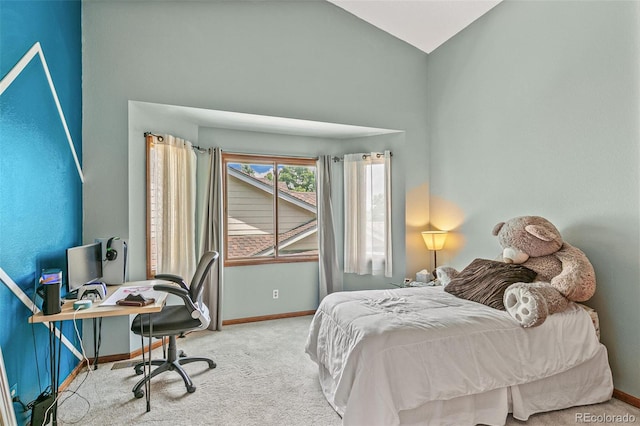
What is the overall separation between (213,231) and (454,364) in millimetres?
2836

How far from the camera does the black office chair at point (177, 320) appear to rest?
246cm

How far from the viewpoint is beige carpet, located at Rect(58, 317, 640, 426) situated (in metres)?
2.18

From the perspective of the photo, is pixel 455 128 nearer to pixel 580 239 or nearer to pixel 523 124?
pixel 523 124

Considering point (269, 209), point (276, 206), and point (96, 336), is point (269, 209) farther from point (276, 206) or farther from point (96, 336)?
point (96, 336)

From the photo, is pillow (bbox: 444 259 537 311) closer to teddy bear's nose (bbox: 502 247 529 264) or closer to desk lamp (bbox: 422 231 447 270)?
teddy bear's nose (bbox: 502 247 529 264)

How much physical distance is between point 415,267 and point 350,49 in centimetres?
268

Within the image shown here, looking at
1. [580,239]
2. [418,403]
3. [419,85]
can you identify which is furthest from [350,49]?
[418,403]

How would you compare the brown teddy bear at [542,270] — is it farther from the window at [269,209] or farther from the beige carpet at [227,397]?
the window at [269,209]

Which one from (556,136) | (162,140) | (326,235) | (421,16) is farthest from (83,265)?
(421,16)

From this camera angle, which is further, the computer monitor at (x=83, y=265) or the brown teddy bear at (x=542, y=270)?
the computer monitor at (x=83, y=265)

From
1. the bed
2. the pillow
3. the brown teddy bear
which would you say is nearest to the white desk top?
the bed

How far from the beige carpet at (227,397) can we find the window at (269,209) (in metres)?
1.33

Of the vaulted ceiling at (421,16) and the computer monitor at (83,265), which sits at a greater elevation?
the vaulted ceiling at (421,16)

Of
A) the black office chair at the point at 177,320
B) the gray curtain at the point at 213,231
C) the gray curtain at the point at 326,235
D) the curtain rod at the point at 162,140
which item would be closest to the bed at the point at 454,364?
the black office chair at the point at 177,320
